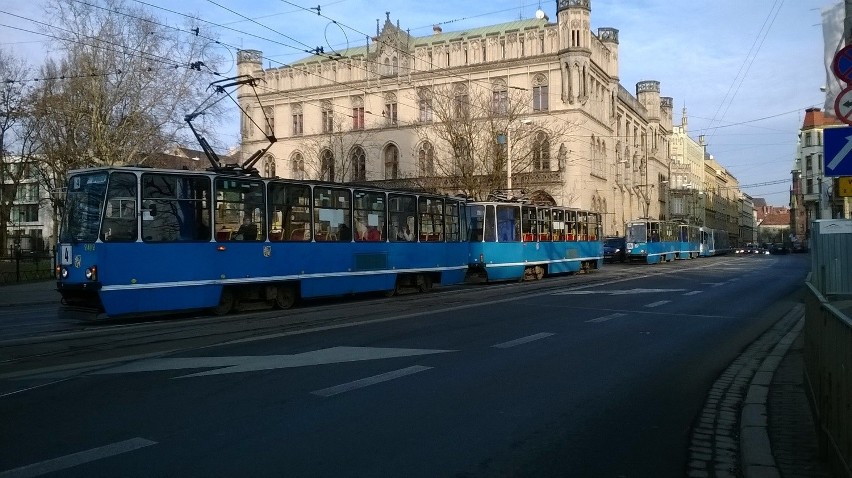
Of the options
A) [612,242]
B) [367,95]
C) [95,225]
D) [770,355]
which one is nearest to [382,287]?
[95,225]

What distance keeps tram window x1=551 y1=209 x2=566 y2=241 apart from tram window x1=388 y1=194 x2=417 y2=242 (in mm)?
11842

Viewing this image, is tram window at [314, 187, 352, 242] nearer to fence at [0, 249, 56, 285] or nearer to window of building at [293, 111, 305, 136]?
fence at [0, 249, 56, 285]

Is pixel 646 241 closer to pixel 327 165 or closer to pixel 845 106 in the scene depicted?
pixel 327 165

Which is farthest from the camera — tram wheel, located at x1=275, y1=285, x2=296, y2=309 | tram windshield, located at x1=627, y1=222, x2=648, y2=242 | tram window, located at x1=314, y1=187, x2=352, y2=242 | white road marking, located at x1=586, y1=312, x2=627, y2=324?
tram windshield, located at x1=627, y1=222, x2=648, y2=242

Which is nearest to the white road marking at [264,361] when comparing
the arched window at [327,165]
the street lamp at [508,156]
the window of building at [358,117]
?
the street lamp at [508,156]

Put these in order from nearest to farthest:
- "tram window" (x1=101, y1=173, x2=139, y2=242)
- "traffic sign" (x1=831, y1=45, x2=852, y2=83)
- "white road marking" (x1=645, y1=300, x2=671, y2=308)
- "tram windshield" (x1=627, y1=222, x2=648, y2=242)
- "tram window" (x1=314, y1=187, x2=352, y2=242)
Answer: "traffic sign" (x1=831, y1=45, x2=852, y2=83) < "tram window" (x1=101, y1=173, x2=139, y2=242) < "white road marking" (x1=645, y1=300, x2=671, y2=308) < "tram window" (x1=314, y1=187, x2=352, y2=242) < "tram windshield" (x1=627, y1=222, x2=648, y2=242)

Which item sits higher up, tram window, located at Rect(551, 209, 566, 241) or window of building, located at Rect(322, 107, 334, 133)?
window of building, located at Rect(322, 107, 334, 133)

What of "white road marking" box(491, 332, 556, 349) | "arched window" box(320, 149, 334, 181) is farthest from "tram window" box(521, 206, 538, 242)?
"arched window" box(320, 149, 334, 181)

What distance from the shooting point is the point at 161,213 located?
47.9 ft

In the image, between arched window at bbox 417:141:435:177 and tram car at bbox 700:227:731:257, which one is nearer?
arched window at bbox 417:141:435:177

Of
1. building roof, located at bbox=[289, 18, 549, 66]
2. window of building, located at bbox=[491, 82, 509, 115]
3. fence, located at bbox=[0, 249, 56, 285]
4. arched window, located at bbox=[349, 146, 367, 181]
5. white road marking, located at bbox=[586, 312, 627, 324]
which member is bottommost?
white road marking, located at bbox=[586, 312, 627, 324]

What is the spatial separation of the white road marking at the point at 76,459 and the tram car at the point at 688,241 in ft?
190

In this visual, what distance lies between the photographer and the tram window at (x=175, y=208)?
47.3 ft

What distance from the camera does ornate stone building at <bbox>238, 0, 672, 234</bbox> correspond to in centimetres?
4528
